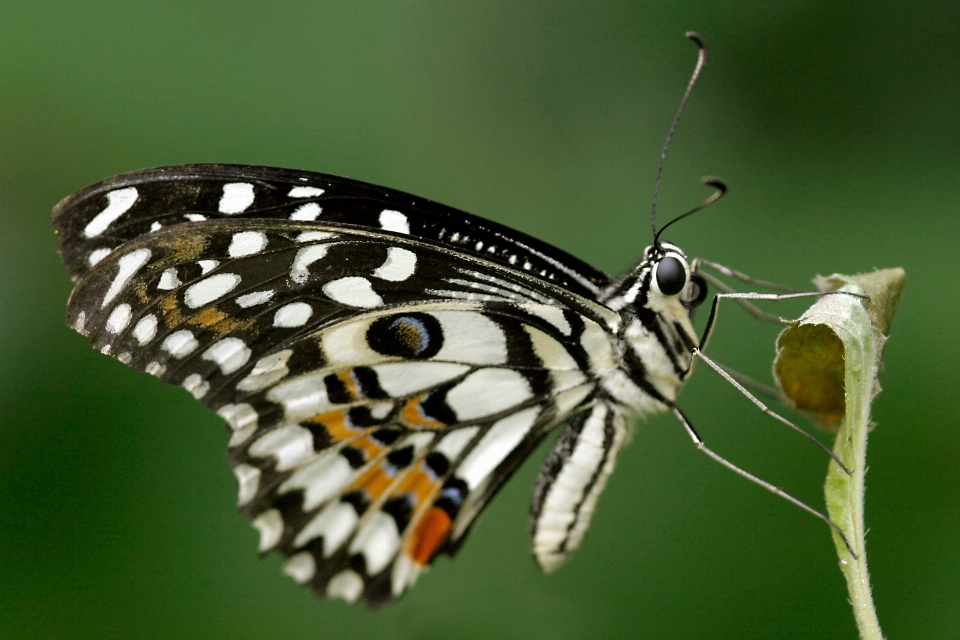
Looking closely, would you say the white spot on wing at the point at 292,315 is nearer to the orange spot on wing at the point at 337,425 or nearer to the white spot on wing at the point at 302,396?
the white spot on wing at the point at 302,396

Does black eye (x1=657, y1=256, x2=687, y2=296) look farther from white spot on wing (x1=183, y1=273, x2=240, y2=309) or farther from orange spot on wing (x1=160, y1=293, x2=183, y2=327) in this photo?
orange spot on wing (x1=160, y1=293, x2=183, y2=327)

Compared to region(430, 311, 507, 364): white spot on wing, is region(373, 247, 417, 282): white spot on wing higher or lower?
higher

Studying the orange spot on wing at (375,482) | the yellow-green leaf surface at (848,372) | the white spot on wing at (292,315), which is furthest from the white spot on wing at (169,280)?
the yellow-green leaf surface at (848,372)

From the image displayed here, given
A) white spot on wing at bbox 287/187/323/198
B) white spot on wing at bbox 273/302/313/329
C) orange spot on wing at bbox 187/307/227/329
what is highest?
white spot on wing at bbox 287/187/323/198

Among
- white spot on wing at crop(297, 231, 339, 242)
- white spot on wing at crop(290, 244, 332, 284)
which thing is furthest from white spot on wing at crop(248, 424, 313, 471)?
white spot on wing at crop(297, 231, 339, 242)

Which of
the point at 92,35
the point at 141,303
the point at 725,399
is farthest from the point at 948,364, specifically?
the point at 92,35

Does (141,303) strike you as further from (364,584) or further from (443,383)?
(364,584)
